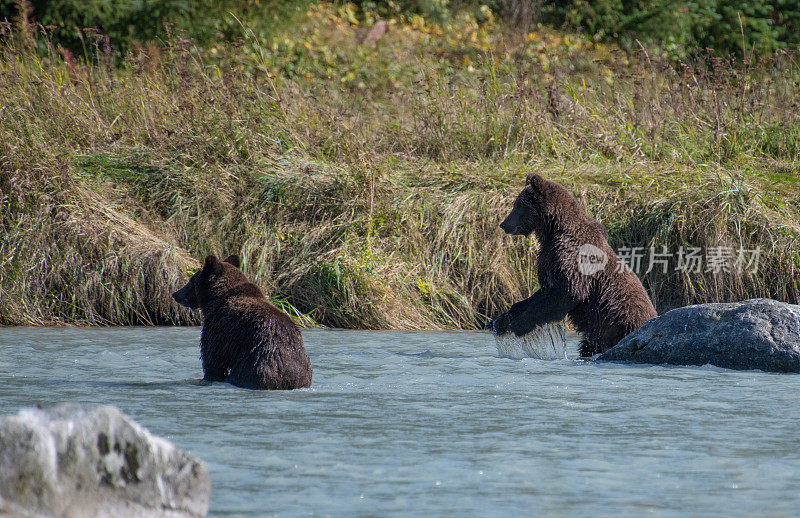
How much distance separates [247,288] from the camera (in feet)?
22.2

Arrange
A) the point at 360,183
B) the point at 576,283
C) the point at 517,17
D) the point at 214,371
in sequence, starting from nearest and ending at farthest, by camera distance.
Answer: the point at 214,371 → the point at 576,283 → the point at 360,183 → the point at 517,17

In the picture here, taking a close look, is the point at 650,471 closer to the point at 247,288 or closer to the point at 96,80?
the point at 247,288

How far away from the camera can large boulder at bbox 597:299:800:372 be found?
7.45 m

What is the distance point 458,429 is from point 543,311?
3.30 m

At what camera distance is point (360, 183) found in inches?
445

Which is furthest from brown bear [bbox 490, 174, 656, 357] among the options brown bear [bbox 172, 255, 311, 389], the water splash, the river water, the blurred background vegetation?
Answer: the blurred background vegetation

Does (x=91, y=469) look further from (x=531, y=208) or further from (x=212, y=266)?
(x=531, y=208)

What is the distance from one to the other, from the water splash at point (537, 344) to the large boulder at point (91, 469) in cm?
521

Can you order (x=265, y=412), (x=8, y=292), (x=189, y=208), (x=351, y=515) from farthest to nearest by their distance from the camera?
(x=189, y=208) → (x=8, y=292) → (x=265, y=412) → (x=351, y=515)

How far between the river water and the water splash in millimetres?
417

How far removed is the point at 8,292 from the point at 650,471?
302 inches

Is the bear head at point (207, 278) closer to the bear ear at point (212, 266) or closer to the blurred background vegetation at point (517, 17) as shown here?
the bear ear at point (212, 266)

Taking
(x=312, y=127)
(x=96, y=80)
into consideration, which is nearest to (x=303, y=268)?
(x=312, y=127)

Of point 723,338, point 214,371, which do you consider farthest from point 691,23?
point 214,371
